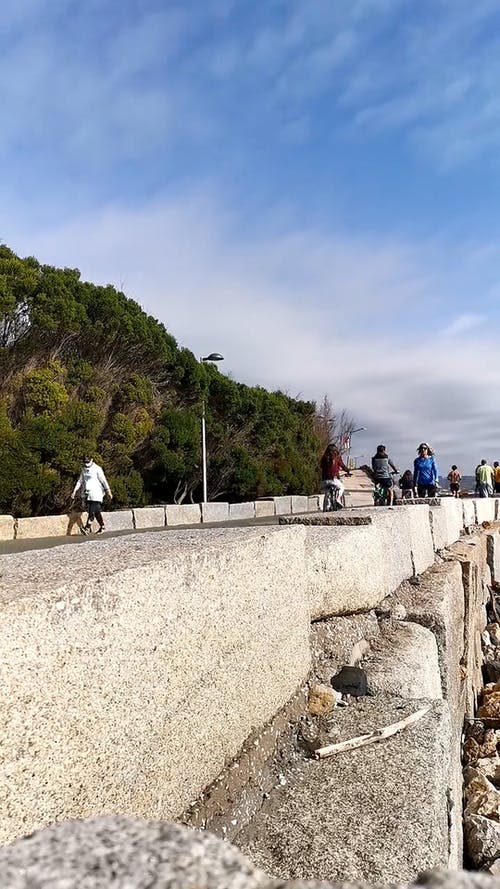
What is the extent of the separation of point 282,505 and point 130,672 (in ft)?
67.8

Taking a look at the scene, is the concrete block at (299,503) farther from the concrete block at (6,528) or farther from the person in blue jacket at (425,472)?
the concrete block at (6,528)

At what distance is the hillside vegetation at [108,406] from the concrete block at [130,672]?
13.4 m

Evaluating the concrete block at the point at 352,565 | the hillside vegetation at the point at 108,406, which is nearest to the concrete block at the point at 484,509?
the hillside vegetation at the point at 108,406

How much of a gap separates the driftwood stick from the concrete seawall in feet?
0.43

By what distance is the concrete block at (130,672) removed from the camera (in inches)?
44.8

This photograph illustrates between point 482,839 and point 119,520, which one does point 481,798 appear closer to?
point 482,839

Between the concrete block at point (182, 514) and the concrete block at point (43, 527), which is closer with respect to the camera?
the concrete block at point (43, 527)

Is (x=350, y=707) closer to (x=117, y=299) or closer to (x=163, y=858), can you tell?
(x=163, y=858)

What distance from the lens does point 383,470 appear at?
620 inches

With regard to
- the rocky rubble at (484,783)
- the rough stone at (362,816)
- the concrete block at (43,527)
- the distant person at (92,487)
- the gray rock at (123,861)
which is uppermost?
the distant person at (92,487)

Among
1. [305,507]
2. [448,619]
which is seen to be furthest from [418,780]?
[305,507]

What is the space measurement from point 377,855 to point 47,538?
12887 mm

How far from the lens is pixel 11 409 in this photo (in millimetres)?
16188

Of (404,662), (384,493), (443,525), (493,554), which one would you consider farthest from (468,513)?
(404,662)
